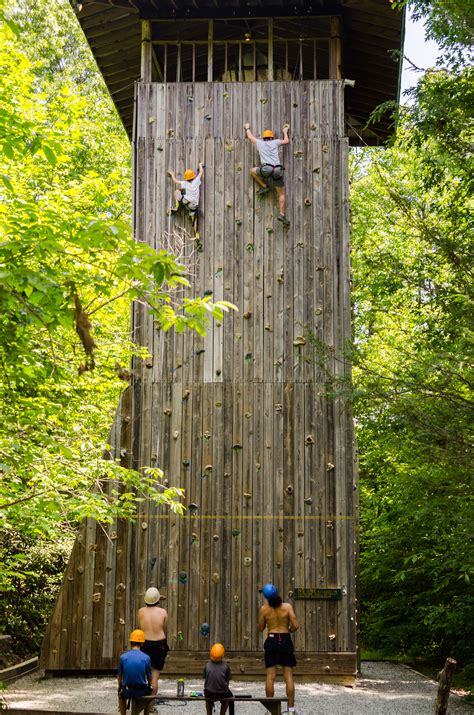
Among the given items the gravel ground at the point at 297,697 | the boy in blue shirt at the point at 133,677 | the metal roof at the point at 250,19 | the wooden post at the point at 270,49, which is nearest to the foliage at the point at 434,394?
the gravel ground at the point at 297,697

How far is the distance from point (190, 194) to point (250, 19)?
2925 millimetres

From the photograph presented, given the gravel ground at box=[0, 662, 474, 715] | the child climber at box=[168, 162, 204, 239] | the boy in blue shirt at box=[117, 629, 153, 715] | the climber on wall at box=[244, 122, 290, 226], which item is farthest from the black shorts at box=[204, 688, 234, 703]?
the climber on wall at box=[244, 122, 290, 226]

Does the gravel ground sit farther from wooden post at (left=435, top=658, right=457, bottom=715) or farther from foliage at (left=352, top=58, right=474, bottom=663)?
wooden post at (left=435, top=658, right=457, bottom=715)

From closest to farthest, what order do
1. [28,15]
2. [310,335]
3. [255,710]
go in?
Answer: [255,710], [310,335], [28,15]

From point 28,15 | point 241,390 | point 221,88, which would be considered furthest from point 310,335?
point 28,15

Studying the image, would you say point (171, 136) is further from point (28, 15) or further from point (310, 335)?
point (28, 15)

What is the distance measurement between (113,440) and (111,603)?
2105 mm

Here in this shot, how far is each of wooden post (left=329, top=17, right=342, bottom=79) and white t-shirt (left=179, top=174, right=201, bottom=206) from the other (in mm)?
2581

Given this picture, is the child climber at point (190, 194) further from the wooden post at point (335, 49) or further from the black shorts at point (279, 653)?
the black shorts at point (279, 653)

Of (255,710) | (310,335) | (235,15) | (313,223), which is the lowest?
(255,710)

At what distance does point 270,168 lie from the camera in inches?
481

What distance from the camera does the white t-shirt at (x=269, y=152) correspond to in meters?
12.3

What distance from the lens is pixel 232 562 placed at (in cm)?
1147

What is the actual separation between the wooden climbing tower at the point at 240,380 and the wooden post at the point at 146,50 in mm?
27
